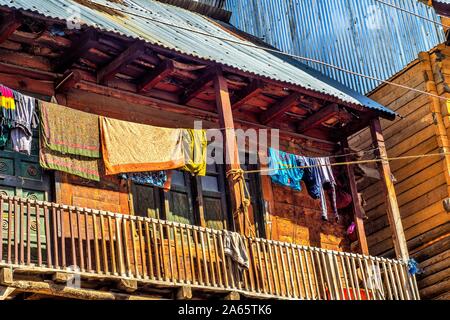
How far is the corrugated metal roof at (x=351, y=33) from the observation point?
19000 mm

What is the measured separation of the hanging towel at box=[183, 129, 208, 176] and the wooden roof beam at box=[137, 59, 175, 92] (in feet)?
3.24

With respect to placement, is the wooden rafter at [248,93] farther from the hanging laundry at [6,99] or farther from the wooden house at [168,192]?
the hanging laundry at [6,99]

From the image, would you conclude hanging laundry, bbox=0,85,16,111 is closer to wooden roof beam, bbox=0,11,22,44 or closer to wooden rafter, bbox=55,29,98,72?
wooden roof beam, bbox=0,11,22,44

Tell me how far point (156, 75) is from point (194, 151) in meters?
1.43

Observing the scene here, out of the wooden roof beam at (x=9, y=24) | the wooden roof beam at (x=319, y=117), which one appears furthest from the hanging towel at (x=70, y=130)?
the wooden roof beam at (x=319, y=117)

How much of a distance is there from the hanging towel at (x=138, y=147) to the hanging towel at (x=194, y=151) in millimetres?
117

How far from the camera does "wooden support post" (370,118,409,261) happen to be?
1653cm

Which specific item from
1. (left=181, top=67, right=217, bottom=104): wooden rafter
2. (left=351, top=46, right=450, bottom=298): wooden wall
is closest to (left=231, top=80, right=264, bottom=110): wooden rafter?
(left=181, top=67, right=217, bottom=104): wooden rafter

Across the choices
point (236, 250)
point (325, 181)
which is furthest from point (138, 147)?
point (325, 181)

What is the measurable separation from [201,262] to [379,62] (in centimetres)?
691

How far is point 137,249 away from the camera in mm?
14414

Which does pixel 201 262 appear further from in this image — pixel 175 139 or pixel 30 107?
pixel 30 107
